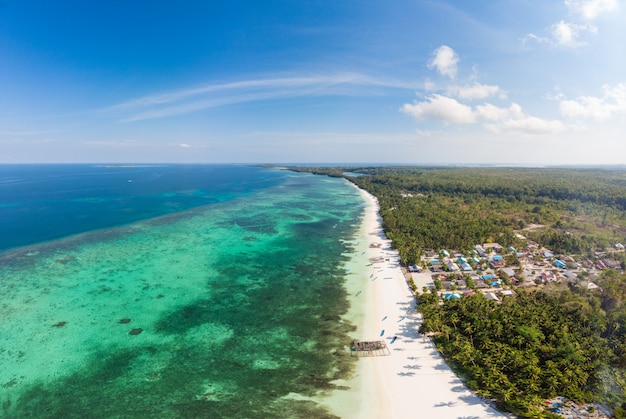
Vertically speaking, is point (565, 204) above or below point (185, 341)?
above

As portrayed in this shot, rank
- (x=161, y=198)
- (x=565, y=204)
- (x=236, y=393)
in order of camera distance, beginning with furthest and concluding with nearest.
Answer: (x=161, y=198) → (x=565, y=204) → (x=236, y=393)

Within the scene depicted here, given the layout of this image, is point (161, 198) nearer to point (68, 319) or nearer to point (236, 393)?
point (68, 319)

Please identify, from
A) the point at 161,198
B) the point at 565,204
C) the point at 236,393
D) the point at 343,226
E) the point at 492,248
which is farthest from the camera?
the point at 161,198

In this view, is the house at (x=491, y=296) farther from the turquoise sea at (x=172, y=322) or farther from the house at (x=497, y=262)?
the turquoise sea at (x=172, y=322)

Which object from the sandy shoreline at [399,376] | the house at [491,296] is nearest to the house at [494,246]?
the house at [491,296]

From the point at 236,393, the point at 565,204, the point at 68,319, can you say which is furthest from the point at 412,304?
the point at 565,204

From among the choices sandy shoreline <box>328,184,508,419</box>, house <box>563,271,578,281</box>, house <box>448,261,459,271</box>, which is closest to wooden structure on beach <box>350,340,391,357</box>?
sandy shoreline <box>328,184,508,419</box>

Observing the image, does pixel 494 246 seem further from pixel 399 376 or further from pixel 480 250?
pixel 399 376
